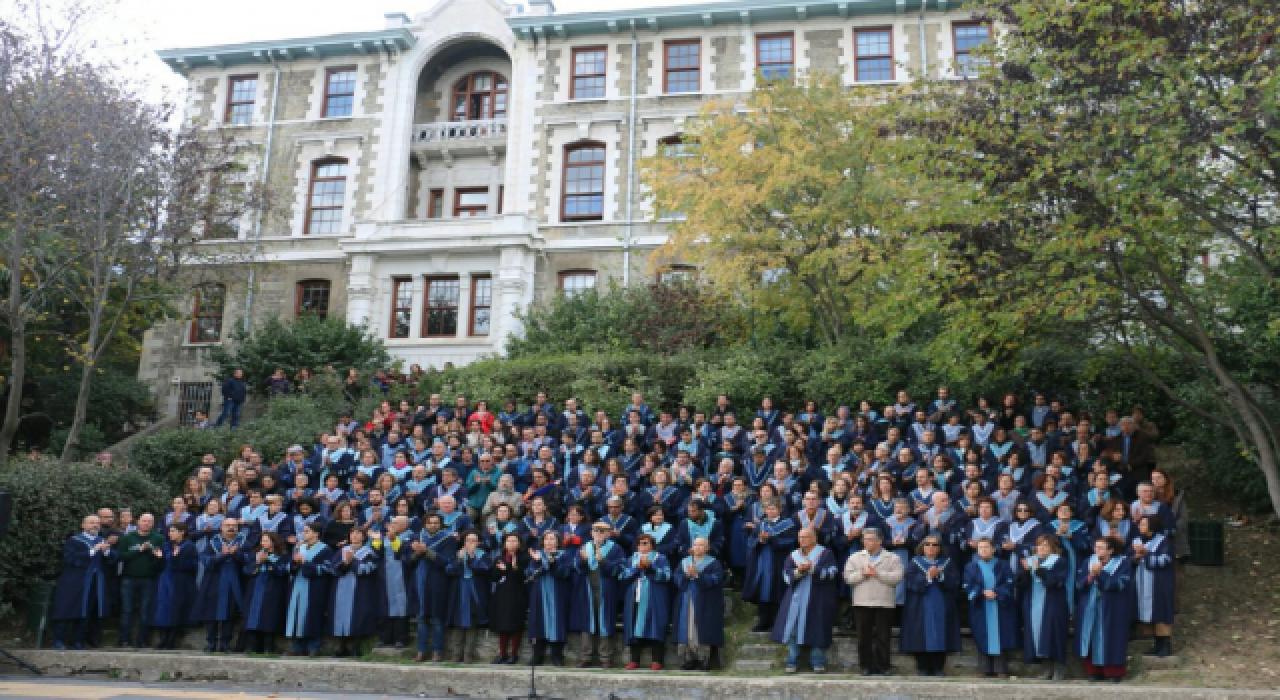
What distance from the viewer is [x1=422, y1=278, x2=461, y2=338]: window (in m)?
28.5

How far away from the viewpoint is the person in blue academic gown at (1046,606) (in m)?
10.7

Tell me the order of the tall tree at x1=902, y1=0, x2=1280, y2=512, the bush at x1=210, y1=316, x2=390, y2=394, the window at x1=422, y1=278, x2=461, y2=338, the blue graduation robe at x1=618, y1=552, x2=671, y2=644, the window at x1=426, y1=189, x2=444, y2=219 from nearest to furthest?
the blue graduation robe at x1=618, y1=552, x2=671, y2=644 < the tall tree at x1=902, y1=0, x2=1280, y2=512 < the bush at x1=210, y1=316, x2=390, y2=394 < the window at x1=422, y1=278, x2=461, y2=338 < the window at x1=426, y1=189, x2=444, y2=219

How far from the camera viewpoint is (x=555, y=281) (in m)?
28.7

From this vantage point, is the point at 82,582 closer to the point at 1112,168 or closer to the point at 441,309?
the point at 1112,168

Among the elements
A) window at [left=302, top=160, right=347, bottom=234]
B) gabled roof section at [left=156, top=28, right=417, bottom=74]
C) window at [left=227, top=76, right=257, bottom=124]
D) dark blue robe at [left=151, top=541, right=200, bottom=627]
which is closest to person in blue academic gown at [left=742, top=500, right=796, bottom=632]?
dark blue robe at [left=151, top=541, right=200, bottom=627]

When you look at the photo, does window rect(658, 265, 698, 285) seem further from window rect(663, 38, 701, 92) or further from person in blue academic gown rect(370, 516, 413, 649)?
person in blue academic gown rect(370, 516, 413, 649)

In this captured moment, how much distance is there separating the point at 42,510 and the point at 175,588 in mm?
2371

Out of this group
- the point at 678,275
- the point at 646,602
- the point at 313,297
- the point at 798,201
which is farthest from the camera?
the point at 313,297

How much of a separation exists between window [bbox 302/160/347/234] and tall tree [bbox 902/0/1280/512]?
20618 mm

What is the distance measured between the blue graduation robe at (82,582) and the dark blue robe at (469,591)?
4651mm

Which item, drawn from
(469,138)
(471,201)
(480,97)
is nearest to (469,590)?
(471,201)

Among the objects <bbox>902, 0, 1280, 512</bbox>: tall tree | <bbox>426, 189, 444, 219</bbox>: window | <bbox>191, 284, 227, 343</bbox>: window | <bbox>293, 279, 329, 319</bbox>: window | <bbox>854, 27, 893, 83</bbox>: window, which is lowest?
<bbox>902, 0, 1280, 512</bbox>: tall tree

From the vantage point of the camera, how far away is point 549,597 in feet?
38.9

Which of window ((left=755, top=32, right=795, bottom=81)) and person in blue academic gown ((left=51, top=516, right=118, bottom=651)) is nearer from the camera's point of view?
person in blue academic gown ((left=51, top=516, right=118, bottom=651))
